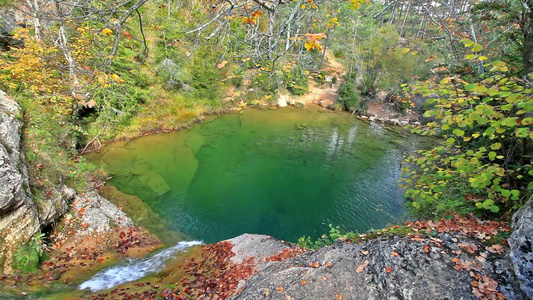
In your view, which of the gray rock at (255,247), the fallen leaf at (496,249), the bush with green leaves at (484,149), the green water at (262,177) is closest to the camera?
the bush with green leaves at (484,149)

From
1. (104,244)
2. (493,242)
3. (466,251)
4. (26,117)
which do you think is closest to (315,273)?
(466,251)

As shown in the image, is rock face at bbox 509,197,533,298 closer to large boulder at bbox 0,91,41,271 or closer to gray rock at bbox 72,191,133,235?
large boulder at bbox 0,91,41,271

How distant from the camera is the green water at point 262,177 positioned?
325 inches

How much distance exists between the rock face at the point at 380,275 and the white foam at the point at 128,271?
2599mm

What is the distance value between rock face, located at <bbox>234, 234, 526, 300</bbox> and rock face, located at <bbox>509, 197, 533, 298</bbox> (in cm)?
17

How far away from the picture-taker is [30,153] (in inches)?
241

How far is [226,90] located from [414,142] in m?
13.6

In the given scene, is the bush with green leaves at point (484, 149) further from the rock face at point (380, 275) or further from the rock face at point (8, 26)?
the rock face at point (8, 26)

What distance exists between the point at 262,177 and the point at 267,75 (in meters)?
6.01

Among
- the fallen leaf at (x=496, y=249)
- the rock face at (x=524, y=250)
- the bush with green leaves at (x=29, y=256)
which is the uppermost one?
the rock face at (x=524, y=250)

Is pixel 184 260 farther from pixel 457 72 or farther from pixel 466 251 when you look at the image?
pixel 457 72

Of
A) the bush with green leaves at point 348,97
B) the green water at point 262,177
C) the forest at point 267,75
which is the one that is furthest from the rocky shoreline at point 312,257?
the bush with green leaves at point 348,97

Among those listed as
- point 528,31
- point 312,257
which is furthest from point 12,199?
point 528,31

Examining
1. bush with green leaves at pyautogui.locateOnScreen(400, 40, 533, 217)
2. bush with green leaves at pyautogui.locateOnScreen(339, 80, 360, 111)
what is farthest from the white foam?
bush with green leaves at pyautogui.locateOnScreen(339, 80, 360, 111)
